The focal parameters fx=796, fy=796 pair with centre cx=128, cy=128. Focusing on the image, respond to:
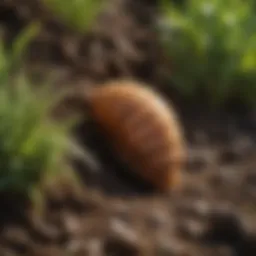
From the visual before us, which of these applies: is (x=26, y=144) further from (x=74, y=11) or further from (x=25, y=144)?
(x=74, y=11)

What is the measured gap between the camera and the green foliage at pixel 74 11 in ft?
10.1

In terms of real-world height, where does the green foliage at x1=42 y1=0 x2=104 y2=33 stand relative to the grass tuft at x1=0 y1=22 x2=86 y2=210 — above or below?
above

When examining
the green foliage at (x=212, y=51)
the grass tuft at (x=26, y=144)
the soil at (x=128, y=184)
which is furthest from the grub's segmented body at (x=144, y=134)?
the green foliage at (x=212, y=51)

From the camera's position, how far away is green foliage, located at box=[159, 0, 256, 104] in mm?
3191

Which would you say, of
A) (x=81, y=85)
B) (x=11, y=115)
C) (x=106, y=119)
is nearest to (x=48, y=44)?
(x=81, y=85)

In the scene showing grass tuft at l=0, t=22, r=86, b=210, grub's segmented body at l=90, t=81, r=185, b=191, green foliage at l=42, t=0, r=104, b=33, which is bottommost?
grass tuft at l=0, t=22, r=86, b=210

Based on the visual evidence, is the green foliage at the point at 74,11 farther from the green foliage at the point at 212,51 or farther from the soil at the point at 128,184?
the green foliage at the point at 212,51

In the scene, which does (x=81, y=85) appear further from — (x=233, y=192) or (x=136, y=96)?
(x=233, y=192)

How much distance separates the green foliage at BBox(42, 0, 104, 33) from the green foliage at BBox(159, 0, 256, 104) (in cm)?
34

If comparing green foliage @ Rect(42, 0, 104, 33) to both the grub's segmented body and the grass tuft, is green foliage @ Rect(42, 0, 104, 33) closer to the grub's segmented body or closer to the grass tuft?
the grub's segmented body

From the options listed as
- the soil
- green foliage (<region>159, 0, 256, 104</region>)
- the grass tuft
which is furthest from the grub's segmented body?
green foliage (<region>159, 0, 256, 104</region>)

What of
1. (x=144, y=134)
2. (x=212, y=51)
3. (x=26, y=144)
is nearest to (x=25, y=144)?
(x=26, y=144)

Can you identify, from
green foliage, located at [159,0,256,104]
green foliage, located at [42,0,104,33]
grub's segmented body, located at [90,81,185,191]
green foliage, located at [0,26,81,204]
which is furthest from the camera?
green foliage, located at [159,0,256,104]

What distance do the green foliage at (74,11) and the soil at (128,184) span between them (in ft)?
0.12
